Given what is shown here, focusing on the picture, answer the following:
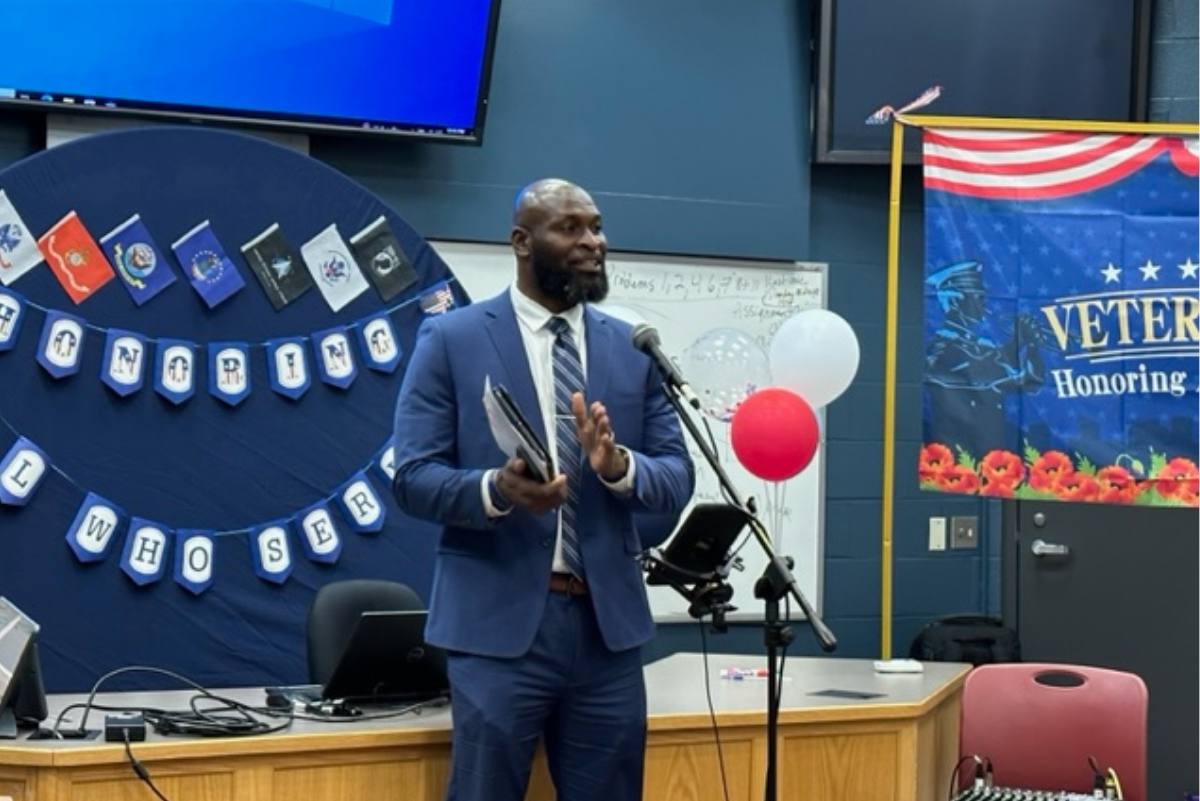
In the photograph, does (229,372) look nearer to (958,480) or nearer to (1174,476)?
(958,480)

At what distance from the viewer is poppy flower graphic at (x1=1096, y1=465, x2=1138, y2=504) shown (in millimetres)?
5426

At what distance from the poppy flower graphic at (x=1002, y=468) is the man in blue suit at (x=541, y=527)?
8.28 ft

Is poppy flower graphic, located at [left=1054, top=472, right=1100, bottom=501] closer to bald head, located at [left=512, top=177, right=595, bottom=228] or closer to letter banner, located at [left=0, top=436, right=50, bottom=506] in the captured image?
bald head, located at [left=512, top=177, right=595, bottom=228]

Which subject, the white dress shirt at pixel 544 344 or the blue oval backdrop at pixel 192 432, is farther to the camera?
the blue oval backdrop at pixel 192 432

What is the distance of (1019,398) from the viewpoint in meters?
5.52

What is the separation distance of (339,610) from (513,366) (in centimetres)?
145

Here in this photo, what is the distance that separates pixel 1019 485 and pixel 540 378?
2.76 m

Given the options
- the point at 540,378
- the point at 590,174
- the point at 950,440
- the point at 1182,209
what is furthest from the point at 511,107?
the point at 540,378

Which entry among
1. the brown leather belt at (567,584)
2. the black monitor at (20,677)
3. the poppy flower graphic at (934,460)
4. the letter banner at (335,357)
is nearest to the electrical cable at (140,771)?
the black monitor at (20,677)

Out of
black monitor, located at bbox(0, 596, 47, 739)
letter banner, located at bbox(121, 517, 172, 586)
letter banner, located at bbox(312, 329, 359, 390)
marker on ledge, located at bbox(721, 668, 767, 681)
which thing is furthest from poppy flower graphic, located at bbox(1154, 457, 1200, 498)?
black monitor, located at bbox(0, 596, 47, 739)

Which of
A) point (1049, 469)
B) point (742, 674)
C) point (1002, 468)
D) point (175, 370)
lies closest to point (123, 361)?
point (175, 370)

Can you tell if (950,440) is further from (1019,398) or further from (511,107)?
(511,107)

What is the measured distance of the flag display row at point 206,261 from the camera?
4676mm

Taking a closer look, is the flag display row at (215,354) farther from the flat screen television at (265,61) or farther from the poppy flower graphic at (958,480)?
the poppy flower graphic at (958,480)
